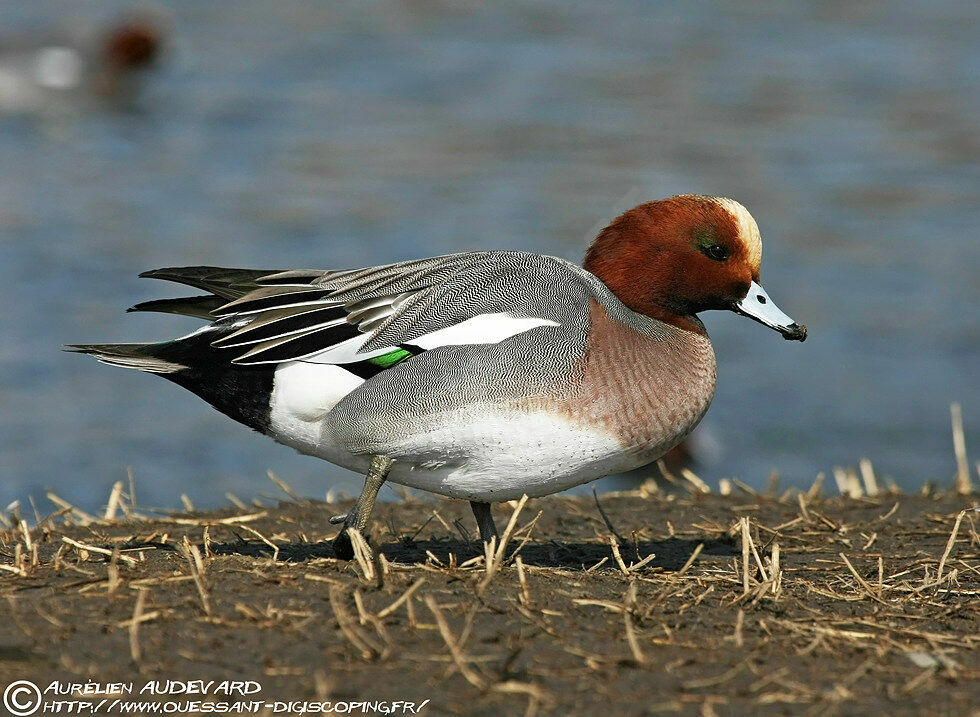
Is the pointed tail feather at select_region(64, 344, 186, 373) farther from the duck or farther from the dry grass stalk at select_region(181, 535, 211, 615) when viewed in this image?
the dry grass stalk at select_region(181, 535, 211, 615)

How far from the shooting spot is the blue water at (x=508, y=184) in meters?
8.27

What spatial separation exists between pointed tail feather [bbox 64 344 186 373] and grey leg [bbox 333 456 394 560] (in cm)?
65

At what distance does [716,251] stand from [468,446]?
1.04 metres

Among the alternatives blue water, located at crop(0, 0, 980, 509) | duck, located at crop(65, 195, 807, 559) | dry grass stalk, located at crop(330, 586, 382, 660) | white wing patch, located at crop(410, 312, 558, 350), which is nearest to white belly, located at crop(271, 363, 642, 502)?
duck, located at crop(65, 195, 807, 559)

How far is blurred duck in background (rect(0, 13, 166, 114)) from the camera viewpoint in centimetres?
1448

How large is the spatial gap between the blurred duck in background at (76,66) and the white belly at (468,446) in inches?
460

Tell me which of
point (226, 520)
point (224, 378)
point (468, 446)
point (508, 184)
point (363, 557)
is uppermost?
point (224, 378)

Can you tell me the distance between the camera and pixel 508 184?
11352 mm

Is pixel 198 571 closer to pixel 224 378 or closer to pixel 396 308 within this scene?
pixel 224 378

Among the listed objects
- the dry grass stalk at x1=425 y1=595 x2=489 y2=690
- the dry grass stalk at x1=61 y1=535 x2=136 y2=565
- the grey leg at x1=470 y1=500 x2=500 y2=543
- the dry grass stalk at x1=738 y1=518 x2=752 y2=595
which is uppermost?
the dry grass stalk at x1=425 y1=595 x2=489 y2=690

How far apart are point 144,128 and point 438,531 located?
31.9 feet

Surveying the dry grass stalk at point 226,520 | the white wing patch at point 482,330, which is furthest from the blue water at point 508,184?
the white wing patch at point 482,330

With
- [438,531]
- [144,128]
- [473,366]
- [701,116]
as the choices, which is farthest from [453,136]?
[473,366]

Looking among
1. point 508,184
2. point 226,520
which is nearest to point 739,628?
point 226,520
